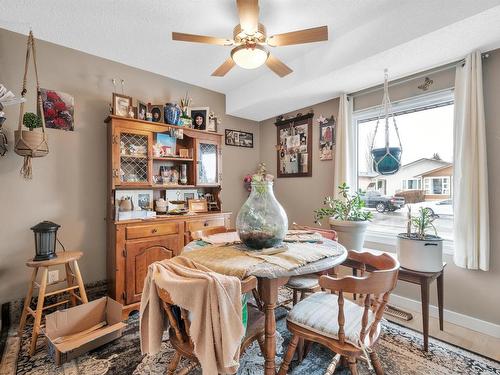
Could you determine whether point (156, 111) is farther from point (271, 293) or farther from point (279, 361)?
point (279, 361)

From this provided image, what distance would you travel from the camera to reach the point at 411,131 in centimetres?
264

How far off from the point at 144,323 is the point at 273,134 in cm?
316

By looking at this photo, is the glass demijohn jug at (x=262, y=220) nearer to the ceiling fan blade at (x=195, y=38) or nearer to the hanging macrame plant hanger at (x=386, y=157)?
the ceiling fan blade at (x=195, y=38)

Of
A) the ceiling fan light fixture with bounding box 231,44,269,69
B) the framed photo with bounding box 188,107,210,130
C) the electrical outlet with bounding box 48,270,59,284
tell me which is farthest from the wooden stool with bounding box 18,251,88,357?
the ceiling fan light fixture with bounding box 231,44,269,69

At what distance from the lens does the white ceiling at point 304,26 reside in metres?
1.79

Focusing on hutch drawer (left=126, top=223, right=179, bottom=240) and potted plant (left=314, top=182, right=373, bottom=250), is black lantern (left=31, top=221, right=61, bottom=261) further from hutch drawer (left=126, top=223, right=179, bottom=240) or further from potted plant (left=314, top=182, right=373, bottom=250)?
potted plant (left=314, top=182, right=373, bottom=250)

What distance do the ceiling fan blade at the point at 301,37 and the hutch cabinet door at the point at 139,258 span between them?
79.6 inches

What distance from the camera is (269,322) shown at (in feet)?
4.25

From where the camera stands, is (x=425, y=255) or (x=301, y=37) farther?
(x=425, y=255)

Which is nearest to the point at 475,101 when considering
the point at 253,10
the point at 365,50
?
the point at 365,50

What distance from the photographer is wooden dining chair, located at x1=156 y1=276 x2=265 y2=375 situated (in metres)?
1.11

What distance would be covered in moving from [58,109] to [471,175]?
3646 mm

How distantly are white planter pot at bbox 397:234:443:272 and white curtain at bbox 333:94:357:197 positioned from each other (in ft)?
3.49

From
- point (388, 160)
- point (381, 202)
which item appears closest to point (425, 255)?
point (388, 160)
